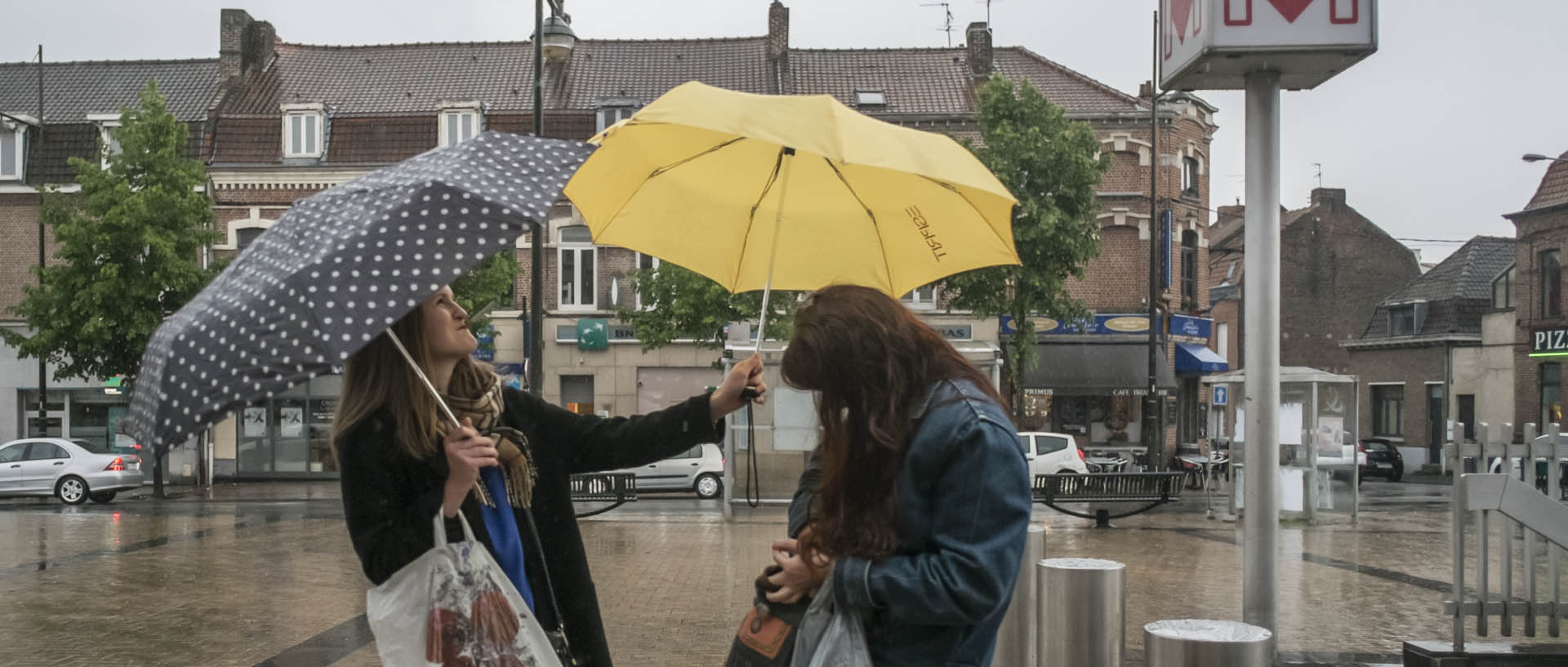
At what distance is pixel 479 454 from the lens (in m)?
2.75

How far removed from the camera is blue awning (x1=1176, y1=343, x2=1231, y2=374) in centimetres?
3497

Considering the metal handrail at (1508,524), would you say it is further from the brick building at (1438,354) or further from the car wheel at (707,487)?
the brick building at (1438,354)

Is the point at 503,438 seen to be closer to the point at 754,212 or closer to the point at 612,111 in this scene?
the point at 754,212

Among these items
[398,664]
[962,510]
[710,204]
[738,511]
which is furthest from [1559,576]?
[738,511]

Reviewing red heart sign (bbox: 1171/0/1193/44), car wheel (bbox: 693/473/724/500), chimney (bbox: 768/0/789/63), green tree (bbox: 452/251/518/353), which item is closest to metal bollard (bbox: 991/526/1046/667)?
red heart sign (bbox: 1171/0/1193/44)

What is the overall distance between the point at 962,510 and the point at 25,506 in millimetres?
24864

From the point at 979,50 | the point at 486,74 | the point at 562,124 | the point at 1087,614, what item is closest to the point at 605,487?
the point at 1087,614

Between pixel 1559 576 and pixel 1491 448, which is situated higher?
pixel 1491 448

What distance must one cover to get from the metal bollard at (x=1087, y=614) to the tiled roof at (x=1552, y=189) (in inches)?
1448

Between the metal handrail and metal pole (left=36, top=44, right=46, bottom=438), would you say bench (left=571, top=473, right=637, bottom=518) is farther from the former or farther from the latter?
metal pole (left=36, top=44, right=46, bottom=438)

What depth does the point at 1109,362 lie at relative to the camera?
32906 millimetres

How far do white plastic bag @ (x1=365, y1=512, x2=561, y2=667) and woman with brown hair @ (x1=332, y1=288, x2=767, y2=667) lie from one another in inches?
1.8

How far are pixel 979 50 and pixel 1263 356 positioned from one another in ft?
98.9

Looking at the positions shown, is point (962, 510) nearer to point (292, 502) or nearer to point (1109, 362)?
point (292, 502)
